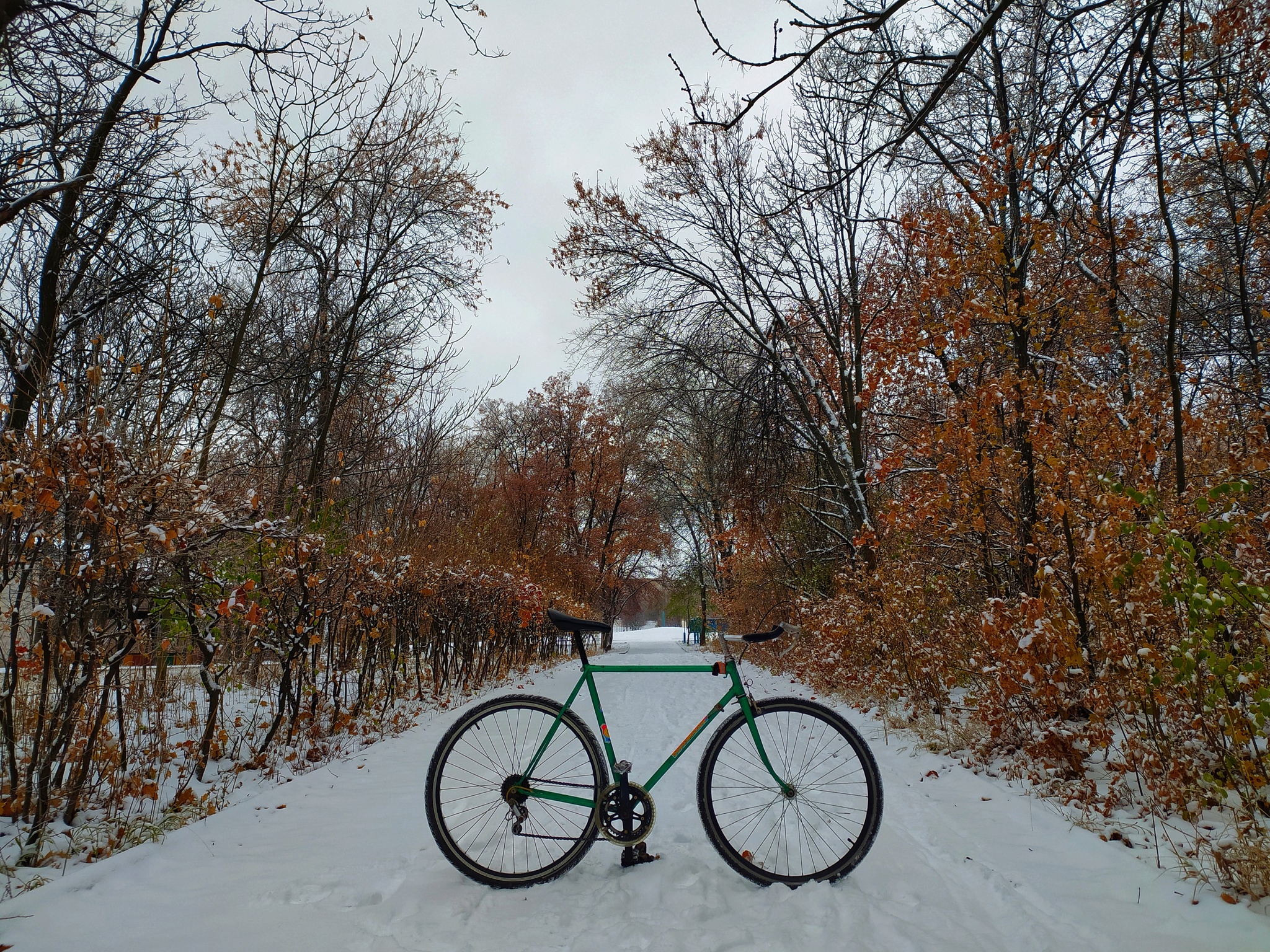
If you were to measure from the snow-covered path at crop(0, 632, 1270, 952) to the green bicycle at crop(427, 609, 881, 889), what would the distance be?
12 centimetres

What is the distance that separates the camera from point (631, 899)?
2395 mm

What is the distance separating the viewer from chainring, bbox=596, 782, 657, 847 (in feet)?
8.32

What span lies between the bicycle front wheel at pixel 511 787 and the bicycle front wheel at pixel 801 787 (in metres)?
0.54

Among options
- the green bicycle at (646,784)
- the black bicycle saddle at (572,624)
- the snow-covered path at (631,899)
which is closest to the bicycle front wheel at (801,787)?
the green bicycle at (646,784)

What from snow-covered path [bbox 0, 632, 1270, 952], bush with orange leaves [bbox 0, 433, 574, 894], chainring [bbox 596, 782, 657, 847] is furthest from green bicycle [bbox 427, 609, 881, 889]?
bush with orange leaves [bbox 0, 433, 574, 894]

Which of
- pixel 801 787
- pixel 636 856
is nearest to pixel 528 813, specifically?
pixel 636 856

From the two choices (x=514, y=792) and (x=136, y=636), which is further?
(x=136, y=636)

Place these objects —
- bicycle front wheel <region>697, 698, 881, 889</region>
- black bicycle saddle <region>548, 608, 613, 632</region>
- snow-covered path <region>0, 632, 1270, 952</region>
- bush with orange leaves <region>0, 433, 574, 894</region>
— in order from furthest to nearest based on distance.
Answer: bush with orange leaves <region>0, 433, 574, 894</region>
black bicycle saddle <region>548, 608, 613, 632</region>
bicycle front wheel <region>697, 698, 881, 889</region>
snow-covered path <region>0, 632, 1270, 952</region>

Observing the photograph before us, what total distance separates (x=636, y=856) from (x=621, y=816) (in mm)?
265

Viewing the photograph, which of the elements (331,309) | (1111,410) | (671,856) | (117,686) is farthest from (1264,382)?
(331,309)

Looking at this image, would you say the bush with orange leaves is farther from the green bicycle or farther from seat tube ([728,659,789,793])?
seat tube ([728,659,789,793])

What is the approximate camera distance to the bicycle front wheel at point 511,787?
2.55 meters

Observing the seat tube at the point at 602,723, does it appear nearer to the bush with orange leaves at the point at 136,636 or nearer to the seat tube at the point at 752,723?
the seat tube at the point at 752,723

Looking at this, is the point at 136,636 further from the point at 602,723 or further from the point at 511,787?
the point at 602,723
